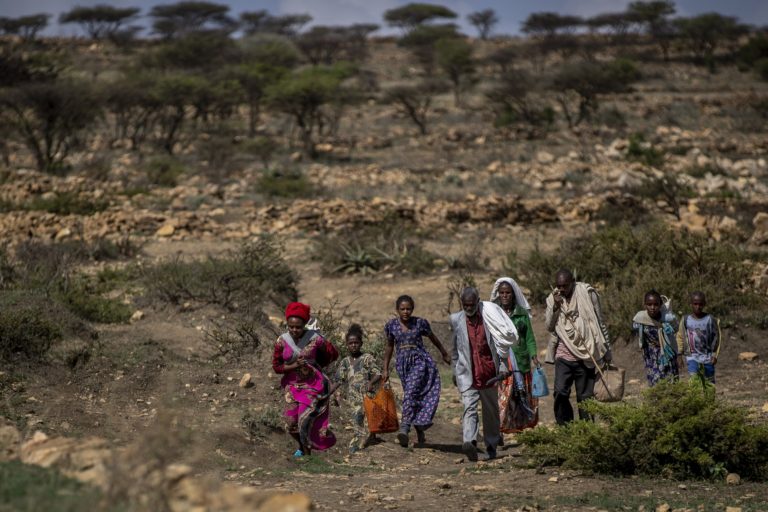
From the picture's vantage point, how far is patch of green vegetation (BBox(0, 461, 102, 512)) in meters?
2.90

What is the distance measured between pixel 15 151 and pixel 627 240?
931 inches

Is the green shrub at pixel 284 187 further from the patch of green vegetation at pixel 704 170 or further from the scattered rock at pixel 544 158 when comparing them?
the patch of green vegetation at pixel 704 170

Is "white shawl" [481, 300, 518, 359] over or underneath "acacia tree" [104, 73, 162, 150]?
underneath

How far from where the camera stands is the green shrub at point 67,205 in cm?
1777

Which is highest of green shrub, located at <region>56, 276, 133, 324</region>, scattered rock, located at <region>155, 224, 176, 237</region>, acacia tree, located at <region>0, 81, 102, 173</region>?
acacia tree, located at <region>0, 81, 102, 173</region>

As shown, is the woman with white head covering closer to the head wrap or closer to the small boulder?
the head wrap

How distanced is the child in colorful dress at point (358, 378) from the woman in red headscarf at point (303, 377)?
1.45ft

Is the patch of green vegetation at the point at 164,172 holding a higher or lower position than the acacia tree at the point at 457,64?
lower

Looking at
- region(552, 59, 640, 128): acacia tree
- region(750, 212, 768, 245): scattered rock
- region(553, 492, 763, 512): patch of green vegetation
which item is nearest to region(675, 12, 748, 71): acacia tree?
region(552, 59, 640, 128): acacia tree

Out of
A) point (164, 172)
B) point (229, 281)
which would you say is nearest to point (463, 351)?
point (229, 281)

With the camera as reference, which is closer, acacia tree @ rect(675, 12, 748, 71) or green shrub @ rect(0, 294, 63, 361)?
green shrub @ rect(0, 294, 63, 361)

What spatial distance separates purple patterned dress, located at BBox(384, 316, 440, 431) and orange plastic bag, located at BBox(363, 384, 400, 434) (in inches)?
4.9

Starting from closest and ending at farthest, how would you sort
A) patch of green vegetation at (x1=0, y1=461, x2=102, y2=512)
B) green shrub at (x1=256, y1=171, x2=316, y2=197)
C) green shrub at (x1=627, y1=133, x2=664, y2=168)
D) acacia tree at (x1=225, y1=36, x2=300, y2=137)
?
patch of green vegetation at (x1=0, y1=461, x2=102, y2=512) → green shrub at (x1=256, y1=171, x2=316, y2=197) → green shrub at (x1=627, y1=133, x2=664, y2=168) → acacia tree at (x1=225, y1=36, x2=300, y2=137)

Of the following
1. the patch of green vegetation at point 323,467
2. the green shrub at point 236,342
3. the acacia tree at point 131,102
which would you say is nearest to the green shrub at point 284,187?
the acacia tree at point 131,102
